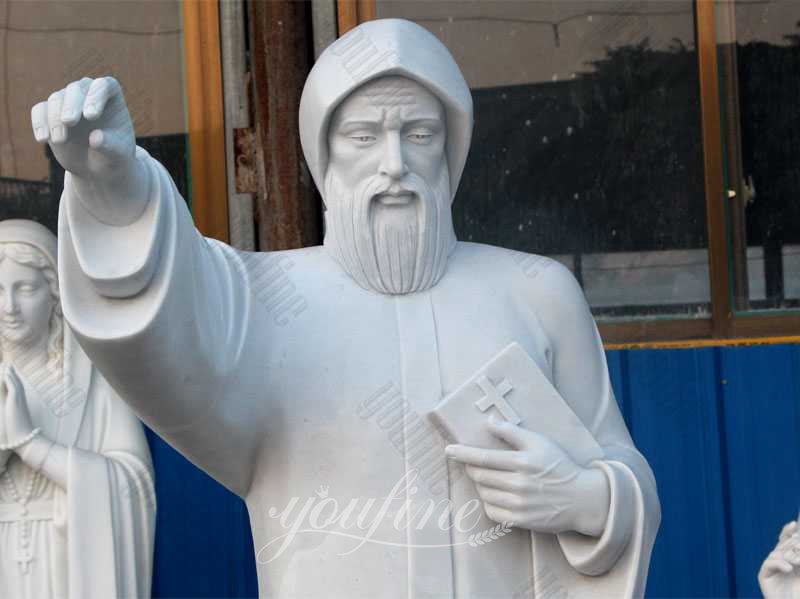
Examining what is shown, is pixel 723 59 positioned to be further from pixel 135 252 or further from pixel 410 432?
pixel 135 252

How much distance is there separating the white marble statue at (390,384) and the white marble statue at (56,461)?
Answer: 2.13 metres

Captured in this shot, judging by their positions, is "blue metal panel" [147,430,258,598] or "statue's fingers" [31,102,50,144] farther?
"blue metal panel" [147,430,258,598]

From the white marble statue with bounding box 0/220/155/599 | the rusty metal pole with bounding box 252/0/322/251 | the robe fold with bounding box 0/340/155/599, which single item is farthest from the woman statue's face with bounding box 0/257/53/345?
the rusty metal pole with bounding box 252/0/322/251

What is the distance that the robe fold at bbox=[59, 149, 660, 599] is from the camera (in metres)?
3.42

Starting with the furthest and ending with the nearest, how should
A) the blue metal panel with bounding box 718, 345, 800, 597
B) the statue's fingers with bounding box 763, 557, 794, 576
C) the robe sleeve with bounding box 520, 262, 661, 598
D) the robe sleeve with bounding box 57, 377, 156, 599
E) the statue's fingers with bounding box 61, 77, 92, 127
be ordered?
1. the blue metal panel with bounding box 718, 345, 800, 597
2. the robe sleeve with bounding box 57, 377, 156, 599
3. the statue's fingers with bounding box 763, 557, 794, 576
4. the robe sleeve with bounding box 520, 262, 661, 598
5. the statue's fingers with bounding box 61, 77, 92, 127

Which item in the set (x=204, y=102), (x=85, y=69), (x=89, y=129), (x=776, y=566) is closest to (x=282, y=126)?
(x=204, y=102)

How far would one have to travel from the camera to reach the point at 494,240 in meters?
6.96

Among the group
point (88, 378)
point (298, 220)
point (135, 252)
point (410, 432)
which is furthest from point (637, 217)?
point (135, 252)

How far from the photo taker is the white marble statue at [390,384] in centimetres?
338

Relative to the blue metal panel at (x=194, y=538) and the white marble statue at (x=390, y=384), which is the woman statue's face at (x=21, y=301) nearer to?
the blue metal panel at (x=194, y=538)

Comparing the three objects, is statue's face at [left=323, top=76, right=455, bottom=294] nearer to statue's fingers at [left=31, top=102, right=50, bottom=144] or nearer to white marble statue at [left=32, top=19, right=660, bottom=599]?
white marble statue at [left=32, top=19, right=660, bottom=599]

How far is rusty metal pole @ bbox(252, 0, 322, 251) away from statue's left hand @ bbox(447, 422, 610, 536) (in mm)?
3258

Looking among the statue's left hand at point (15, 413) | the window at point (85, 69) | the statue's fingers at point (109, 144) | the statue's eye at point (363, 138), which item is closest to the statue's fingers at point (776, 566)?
the statue's eye at point (363, 138)

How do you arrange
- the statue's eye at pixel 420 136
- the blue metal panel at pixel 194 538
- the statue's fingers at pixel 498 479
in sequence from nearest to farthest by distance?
the statue's fingers at pixel 498 479 < the statue's eye at pixel 420 136 < the blue metal panel at pixel 194 538
